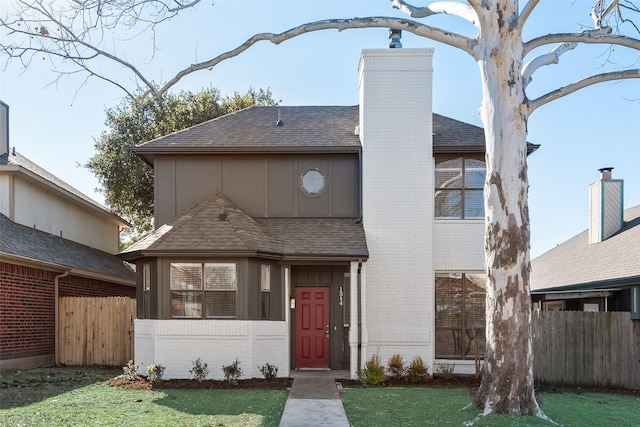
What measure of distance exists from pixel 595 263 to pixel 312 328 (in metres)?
8.41

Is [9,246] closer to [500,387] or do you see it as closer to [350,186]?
[350,186]

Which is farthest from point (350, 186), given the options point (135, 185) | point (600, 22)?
point (135, 185)

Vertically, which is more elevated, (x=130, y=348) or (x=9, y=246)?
(x=9, y=246)

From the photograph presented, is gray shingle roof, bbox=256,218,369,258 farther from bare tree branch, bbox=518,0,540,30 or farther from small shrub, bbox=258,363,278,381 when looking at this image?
bare tree branch, bbox=518,0,540,30

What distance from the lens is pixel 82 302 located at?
→ 15.8 m

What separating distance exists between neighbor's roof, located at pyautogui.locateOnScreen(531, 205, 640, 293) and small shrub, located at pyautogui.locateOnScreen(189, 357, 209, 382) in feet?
31.0

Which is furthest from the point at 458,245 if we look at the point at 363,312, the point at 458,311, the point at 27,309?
the point at 27,309

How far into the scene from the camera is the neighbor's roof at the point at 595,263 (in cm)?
1438

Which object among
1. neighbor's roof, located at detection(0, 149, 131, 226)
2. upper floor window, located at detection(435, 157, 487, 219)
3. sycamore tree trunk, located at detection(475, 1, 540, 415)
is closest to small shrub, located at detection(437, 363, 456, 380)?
upper floor window, located at detection(435, 157, 487, 219)

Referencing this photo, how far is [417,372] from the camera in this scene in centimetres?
1298

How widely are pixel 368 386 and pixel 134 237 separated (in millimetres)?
25307

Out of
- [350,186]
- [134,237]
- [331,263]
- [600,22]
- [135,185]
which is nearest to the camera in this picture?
[600,22]

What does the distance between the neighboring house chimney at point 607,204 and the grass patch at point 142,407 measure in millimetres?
12029

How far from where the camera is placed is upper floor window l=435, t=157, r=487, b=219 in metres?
14.0
